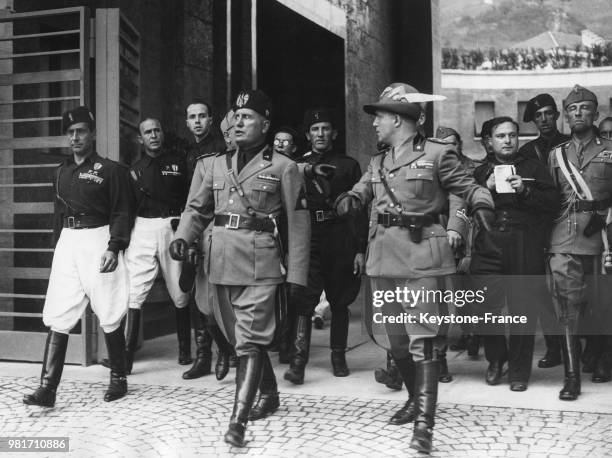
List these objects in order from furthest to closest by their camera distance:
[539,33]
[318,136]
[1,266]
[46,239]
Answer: [539,33] < [46,239] < [1,266] < [318,136]

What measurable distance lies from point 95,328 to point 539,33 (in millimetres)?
18312

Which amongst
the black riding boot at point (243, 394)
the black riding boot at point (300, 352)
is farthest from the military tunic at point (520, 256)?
the black riding boot at point (243, 394)

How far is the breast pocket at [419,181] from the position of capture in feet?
14.8

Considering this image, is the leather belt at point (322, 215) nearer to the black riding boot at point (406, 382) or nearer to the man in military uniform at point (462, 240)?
the man in military uniform at point (462, 240)

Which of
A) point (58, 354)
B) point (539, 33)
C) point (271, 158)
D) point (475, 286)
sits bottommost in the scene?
point (58, 354)

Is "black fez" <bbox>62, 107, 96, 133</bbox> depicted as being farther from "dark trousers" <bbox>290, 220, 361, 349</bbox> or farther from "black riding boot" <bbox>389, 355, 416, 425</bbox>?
"black riding boot" <bbox>389, 355, 416, 425</bbox>

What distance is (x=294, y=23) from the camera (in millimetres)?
10102

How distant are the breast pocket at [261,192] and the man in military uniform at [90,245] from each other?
1325mm

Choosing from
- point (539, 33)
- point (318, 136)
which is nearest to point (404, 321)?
point (318, 136)

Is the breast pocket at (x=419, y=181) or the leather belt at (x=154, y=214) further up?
the breast pocket at (x=419, y=181)

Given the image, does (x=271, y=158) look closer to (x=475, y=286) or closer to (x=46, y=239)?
(x=475, y=286)

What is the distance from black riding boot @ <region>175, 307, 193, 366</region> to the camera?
22.1ft

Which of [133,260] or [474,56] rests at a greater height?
[474,56]

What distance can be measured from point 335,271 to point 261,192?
1840 millimetres
